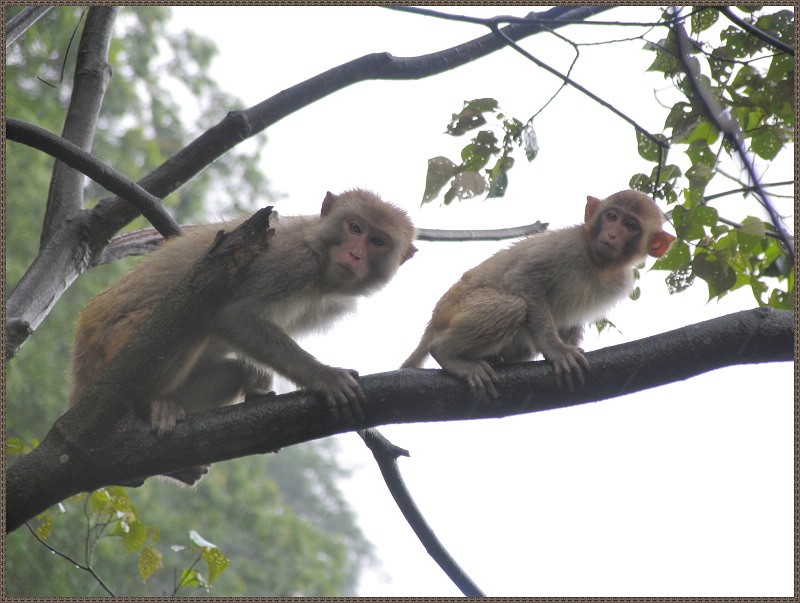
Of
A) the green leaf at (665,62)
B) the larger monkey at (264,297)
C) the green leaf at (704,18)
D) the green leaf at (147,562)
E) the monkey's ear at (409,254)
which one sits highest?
the green leaf at (704,18)

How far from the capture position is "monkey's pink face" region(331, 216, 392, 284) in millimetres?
5637

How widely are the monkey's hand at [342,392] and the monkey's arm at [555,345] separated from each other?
3.56 feet

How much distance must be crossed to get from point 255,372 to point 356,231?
126cm

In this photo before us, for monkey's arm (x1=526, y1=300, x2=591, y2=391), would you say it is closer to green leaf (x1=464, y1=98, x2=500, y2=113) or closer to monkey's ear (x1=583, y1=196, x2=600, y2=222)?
monkey's ear (x1=583, y1=196, x2=600, y2=222)

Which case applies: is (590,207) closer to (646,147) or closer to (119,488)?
(646,147)

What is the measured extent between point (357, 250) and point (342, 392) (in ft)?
5.08

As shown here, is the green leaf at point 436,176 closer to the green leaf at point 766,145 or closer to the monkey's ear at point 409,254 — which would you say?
the monkey's ear at point 409,254

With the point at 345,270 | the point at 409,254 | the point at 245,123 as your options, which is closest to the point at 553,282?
the point at 409,254

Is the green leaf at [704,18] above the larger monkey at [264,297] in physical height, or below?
above

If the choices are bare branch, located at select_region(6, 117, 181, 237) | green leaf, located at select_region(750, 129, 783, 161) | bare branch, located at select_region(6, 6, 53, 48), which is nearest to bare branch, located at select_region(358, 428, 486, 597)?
bare branch, located at select_region(6, 117, 181, 237)

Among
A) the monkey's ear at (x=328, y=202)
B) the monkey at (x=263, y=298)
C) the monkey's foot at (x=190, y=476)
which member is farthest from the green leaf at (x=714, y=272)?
the monkey's foot at (x=190, y=476)

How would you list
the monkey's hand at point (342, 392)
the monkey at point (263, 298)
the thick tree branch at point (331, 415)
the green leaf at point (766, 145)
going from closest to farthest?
the thick tree branch at point (331, 415) → the monkey's hand at point (342, 392) → the green leaf at point (766, 145) → the monkey at point (263, 298)

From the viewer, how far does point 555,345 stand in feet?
17.1

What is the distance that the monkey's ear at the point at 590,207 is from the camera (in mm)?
6529
